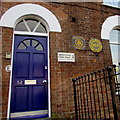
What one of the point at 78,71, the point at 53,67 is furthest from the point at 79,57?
the point at 53,67

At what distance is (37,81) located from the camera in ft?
11.7

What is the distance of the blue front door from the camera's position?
3312 mm

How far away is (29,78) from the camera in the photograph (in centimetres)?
351

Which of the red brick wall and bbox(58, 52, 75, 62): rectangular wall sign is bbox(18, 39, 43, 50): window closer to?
the red brick wall

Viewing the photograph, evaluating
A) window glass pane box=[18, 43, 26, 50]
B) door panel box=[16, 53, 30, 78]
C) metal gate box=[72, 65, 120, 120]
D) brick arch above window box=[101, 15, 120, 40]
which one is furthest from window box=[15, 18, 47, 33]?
brick arch above window box=[101, 15, 120, 40]

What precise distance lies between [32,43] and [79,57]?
5.31 feet

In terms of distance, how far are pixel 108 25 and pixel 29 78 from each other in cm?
368

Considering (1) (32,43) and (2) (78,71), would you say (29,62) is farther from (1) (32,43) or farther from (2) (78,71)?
(2) (78,71)

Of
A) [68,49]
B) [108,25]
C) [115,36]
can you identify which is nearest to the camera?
[68,49]

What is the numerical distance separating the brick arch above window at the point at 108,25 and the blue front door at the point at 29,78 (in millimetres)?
2353

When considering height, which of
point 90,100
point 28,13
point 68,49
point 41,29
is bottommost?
point 90,100

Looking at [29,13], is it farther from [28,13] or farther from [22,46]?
[22,46]

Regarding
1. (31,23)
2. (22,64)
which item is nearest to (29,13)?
(31,23)

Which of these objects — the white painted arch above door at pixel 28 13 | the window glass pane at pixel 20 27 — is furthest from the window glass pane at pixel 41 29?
the window glass pane at pixel 20 27
